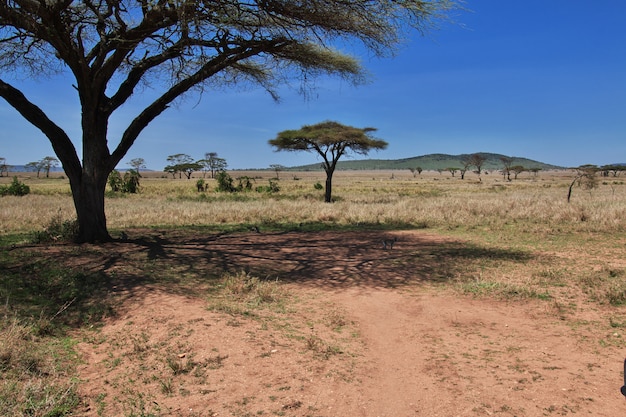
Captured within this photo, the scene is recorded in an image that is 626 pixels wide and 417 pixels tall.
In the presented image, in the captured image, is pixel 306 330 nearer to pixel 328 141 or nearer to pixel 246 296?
pixel 246 296

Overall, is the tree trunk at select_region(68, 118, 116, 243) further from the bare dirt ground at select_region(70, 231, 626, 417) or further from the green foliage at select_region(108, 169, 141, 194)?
the green foliage at select_region(108, 169, 141, 194)

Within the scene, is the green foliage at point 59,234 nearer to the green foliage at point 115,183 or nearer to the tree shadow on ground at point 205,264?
the tree shadow on ground at point 205,264

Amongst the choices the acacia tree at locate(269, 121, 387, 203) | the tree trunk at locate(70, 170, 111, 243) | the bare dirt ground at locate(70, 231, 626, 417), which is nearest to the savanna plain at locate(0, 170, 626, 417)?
the bare dirt ground at locate(70, 231, 626, 417)

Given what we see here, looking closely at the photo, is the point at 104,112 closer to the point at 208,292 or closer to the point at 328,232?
the point at 208,292

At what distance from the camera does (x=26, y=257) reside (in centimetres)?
717

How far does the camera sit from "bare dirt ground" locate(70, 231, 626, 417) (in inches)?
125

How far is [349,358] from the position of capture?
4047 millimetres

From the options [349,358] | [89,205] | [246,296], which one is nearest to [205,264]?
[246,296]

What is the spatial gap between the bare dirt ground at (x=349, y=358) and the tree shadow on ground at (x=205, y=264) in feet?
1.27

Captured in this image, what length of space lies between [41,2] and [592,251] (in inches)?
495

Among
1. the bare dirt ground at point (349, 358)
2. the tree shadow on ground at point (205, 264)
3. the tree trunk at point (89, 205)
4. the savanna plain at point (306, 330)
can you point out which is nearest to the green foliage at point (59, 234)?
the savanna plain at point (306, 330)

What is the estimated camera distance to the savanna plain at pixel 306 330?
10.6ft

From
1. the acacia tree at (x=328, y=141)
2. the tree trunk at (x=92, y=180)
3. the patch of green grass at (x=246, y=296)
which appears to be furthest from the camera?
the acacia tree at (x=328, y=141)

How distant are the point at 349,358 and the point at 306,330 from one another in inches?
33.7
